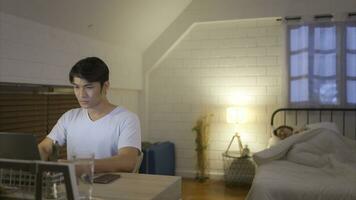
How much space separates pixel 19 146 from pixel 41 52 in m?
1.97

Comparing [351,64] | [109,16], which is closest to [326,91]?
[351,64]

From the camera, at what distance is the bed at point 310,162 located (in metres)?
2.41

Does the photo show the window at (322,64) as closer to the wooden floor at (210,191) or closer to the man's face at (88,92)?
the wooden floor at (210,191)

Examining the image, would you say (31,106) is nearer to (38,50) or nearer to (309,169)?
(38,50)

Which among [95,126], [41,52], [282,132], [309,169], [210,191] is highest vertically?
[41,52]

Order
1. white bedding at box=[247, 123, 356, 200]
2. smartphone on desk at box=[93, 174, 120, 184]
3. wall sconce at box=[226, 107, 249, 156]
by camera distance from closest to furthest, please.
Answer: smartphone on desk at box=[93, 174, 120, 184]
white bedding at box=[247, 123, 356, 200]
wall sconce at box=[226, 107, 249, 156]

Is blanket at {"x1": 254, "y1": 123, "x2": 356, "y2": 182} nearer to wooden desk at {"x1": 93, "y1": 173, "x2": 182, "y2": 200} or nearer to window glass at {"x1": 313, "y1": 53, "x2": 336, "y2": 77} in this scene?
window glass at {"x1": 313, "y1": 53, "x2": 336, "y2": 77}

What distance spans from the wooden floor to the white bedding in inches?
34.5

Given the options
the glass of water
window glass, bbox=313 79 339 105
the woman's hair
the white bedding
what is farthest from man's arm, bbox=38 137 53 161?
window glass, bbox=313 79 339 105

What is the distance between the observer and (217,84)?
15.6ft

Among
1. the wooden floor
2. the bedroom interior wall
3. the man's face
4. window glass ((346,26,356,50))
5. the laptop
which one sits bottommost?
the wooden floor

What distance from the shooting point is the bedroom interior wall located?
2566 millimetres

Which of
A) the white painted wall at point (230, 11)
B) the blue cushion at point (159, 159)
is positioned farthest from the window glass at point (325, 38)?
the blue cushion at point (159, 159)

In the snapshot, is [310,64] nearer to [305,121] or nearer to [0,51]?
[305,121]
